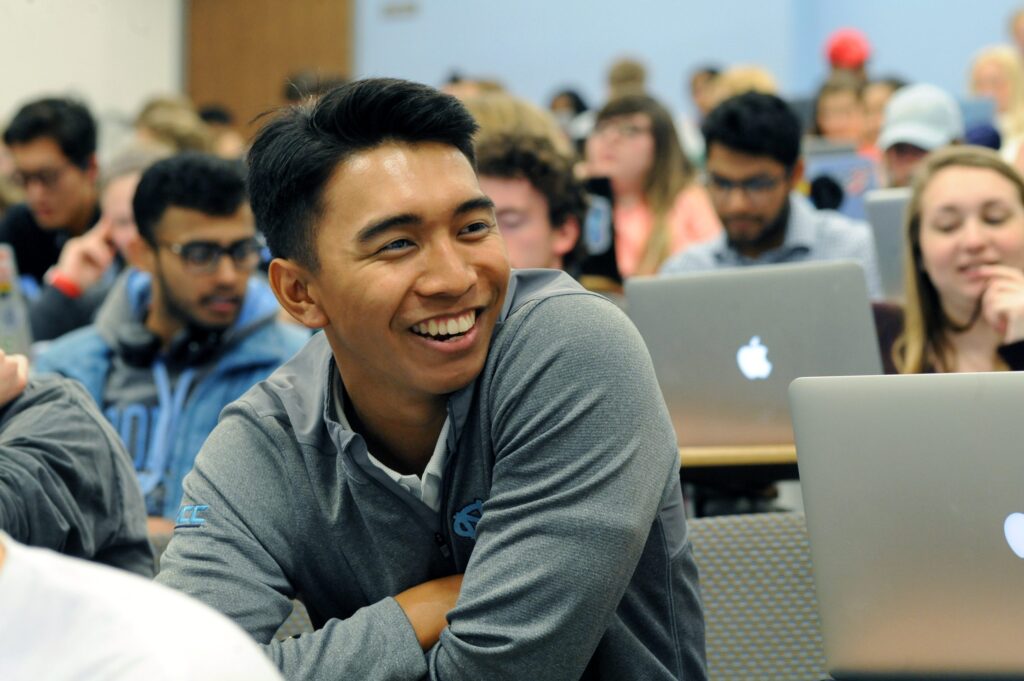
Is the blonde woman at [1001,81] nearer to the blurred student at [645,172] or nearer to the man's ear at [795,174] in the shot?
the blurred student at [645,172]

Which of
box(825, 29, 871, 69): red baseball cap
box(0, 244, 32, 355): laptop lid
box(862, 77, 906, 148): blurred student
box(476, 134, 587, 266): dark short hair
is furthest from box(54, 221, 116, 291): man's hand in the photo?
box(825, 29, 871, 69): red baseball cap

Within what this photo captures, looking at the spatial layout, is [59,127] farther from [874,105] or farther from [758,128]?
[874,105]

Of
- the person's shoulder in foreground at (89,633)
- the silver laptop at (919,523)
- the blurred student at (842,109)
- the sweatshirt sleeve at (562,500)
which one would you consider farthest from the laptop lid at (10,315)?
the blurred student at (842,109)

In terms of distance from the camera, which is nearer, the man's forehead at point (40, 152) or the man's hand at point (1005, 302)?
the man's hand at point (1005, 302)

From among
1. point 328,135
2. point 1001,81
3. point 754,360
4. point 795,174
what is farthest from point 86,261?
point 1001,81

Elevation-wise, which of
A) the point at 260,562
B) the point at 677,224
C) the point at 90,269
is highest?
the point at 260,562

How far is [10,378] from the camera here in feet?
5.93

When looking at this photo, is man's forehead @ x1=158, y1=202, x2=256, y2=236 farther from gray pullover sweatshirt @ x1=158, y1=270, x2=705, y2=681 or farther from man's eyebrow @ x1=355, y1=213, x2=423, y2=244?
man's eyebrow @ x1=355, y1=213, x2=423, y2=244

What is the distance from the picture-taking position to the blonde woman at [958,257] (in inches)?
104

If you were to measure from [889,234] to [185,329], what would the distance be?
5.60 ft

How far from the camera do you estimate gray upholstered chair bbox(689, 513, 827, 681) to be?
169 centimetres

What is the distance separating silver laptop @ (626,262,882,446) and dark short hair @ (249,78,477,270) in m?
0.90

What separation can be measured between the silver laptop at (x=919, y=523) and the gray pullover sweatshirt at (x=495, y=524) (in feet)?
0.60

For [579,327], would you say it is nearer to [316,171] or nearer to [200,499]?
[316,171]
